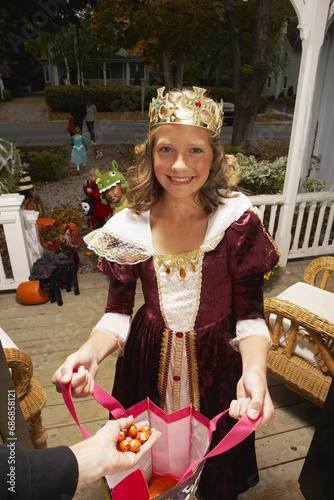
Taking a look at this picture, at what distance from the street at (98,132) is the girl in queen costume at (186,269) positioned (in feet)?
13.7

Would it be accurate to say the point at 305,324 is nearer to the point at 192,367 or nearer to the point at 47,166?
the point at 192,367

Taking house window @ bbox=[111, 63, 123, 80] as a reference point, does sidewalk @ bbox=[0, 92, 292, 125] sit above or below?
below

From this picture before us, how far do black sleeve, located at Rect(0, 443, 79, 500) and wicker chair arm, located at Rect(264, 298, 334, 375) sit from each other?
125 centimetres

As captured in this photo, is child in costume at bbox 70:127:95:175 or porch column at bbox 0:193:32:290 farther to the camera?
child in costume at bbox 70:127:95:175

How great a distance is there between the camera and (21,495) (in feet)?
1.92

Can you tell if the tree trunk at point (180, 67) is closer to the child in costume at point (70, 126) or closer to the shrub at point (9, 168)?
the child in costume at point (70, 126)

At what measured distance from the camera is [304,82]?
9.49ft

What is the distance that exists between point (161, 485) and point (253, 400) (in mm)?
616

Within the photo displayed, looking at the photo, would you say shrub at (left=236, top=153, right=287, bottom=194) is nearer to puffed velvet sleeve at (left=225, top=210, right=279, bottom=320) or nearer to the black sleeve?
puffed velvet sleeve at (left=225, top=210, right=279, bottom=320)

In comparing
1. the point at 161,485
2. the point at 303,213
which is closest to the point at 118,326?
the point at 161,485

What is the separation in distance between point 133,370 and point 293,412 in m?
1.23

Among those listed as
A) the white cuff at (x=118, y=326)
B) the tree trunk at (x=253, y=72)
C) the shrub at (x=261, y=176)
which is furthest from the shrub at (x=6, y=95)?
the white cuff at (x=118, y=326)

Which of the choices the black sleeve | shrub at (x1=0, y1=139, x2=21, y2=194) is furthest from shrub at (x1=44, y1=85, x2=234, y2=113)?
the black sleeve

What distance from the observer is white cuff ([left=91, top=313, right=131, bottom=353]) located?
3.87 feet
